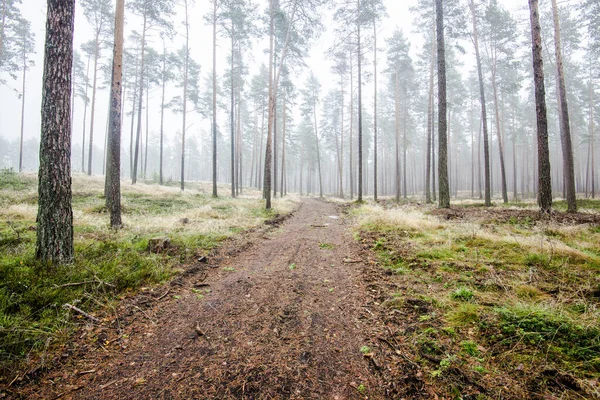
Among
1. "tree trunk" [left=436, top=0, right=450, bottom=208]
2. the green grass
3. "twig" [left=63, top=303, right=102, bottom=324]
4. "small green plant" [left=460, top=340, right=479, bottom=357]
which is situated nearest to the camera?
"small green plant" [left=460, top=340, right=479, bottom=357]

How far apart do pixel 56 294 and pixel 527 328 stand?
6133 mm

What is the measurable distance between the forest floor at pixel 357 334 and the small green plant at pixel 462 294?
14 mm

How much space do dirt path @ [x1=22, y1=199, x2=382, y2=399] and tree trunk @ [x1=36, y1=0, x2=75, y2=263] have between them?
7.40ft

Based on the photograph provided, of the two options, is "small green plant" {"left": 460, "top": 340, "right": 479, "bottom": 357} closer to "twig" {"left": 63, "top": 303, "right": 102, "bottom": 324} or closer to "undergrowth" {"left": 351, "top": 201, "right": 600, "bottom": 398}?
"undergrowth" {"left": 351, "top": 201, "right": 600, "bottom": 398}

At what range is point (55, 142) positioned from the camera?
171 inches

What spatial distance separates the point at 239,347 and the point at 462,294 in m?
3.26

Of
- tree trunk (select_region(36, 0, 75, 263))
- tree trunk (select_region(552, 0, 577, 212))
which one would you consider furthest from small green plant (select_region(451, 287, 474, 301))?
tree trunk (select_region(552, 0, 577, 212))

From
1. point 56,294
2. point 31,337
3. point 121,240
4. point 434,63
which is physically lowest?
point 31,337

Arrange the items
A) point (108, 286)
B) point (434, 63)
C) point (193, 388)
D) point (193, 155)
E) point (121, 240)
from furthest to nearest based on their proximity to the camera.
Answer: point (193, 155) < point (434, 63) < point (121, 240) < point (108, 286) < point (193, 388)

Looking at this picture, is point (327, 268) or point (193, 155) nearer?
point (327, 268)

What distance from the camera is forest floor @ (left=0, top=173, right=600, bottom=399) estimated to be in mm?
2242

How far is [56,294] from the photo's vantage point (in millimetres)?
3521

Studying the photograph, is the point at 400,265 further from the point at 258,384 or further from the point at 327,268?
the point at 258,384

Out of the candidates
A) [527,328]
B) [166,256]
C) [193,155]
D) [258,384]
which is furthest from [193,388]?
[193,155]
